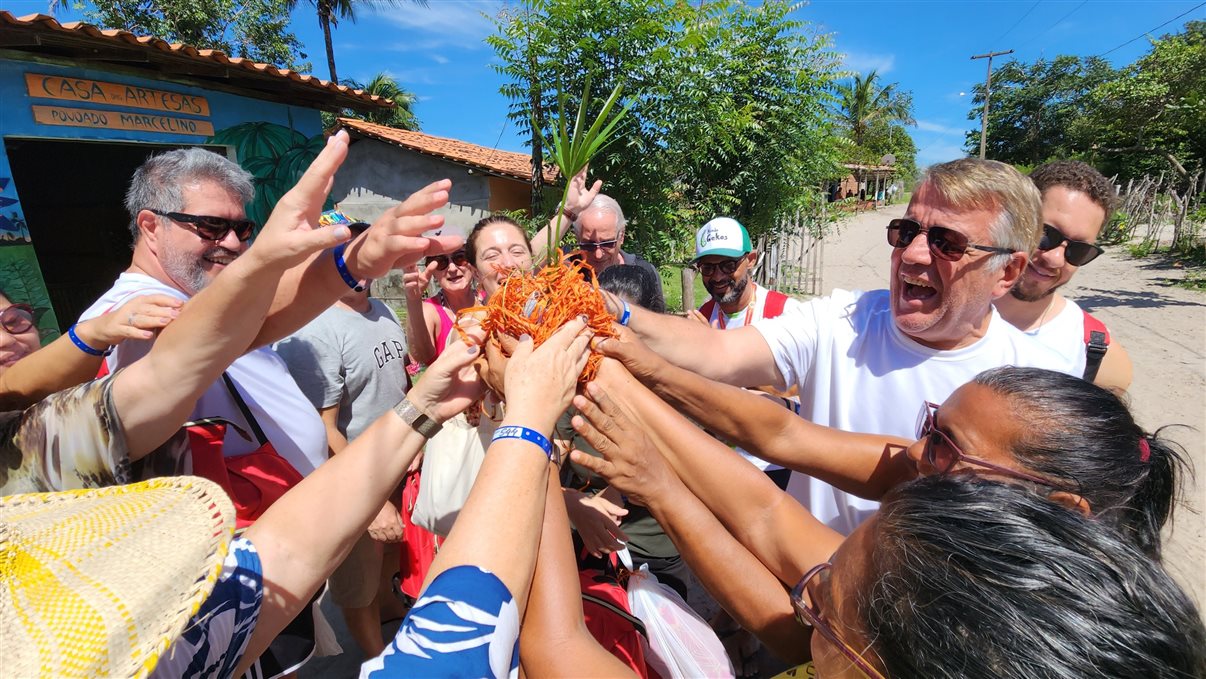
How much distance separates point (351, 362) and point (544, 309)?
193 centimetres

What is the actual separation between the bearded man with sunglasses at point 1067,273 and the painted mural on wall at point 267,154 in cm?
951

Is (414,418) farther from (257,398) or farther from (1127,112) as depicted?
(1127,112)

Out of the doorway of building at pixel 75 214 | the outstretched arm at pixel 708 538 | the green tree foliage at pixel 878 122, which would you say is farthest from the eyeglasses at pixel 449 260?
the green tree foliage at pixel 878 122

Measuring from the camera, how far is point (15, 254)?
5918 mm

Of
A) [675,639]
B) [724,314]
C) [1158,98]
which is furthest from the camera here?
[1158,98]

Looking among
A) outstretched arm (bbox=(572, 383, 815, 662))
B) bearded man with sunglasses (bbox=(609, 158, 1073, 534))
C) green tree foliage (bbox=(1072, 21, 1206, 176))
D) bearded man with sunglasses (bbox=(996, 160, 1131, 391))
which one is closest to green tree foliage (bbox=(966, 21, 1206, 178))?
green tree foliage (bbox=(1072, 21, 1206, 176))

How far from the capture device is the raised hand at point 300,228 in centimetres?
154

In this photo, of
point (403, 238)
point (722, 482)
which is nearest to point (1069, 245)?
point (722, 482)

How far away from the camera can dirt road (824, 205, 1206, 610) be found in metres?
4.13

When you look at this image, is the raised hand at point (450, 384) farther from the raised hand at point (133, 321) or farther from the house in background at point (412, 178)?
the house in background at point (412, 178)

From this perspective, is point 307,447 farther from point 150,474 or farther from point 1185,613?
point 1185,613

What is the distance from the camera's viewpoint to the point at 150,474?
1822 mm

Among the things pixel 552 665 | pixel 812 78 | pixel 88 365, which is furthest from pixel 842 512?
pixel 812 78

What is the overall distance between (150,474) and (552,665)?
5.21 feet
